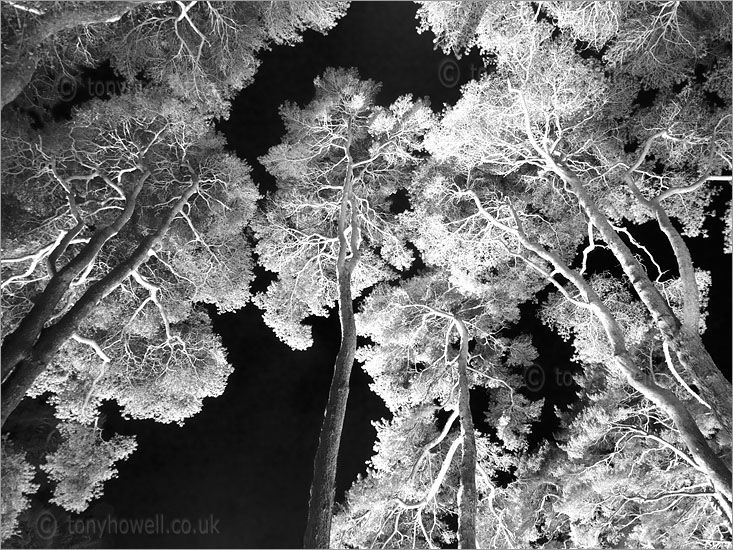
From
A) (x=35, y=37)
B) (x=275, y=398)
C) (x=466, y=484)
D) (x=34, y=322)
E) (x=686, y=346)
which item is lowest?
(x=466, y=484)

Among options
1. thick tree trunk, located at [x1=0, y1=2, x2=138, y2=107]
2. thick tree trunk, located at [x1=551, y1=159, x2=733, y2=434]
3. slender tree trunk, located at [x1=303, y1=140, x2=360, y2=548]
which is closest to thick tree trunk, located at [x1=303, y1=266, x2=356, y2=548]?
slender tree trunk, located at [x1=303, y1=140, x2=360, y2=548]

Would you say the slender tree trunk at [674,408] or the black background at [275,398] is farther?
the black background at [275,398]

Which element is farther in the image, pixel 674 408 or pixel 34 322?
pixel 34 322

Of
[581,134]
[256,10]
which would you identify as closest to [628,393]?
[581,134]

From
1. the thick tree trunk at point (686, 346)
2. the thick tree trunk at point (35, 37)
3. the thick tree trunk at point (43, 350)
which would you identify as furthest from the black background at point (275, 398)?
the thick tree trunk at point (43, 350)

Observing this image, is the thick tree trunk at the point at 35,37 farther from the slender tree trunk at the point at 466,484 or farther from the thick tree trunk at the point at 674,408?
the slender tree trunk at the point at 466,484

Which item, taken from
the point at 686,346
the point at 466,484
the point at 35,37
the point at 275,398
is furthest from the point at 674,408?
the point at 275,398

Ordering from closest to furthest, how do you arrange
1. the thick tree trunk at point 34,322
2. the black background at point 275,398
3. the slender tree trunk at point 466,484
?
the thick tree trunk at point 34,322 < the slender tree trunk at point 466,484 < the black background at point 275,398

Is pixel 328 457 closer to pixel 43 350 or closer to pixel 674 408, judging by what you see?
pixel 43 350

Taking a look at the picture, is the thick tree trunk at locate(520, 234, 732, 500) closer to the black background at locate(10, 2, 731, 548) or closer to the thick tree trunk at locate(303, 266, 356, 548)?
the thick tree trunk at locate(303, 266, 356, 548)
